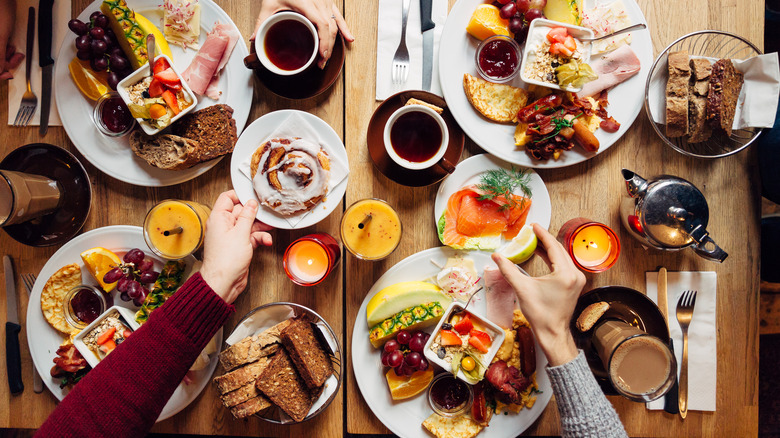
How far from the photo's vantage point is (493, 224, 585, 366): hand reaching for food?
159cm

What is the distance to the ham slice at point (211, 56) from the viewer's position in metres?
1.74

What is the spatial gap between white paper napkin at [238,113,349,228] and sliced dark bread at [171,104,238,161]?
122 mm

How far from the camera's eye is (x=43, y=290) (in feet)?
5.84

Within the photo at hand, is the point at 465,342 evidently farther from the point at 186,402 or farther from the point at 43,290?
the point at 43,290

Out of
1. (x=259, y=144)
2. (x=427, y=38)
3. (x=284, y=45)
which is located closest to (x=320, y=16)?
(x=284, y=45)

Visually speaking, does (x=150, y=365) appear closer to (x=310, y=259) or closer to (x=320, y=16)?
(x=310, y=259)

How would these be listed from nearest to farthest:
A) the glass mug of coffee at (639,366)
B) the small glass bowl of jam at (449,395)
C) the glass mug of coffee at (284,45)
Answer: the glass mug of coffee at (639,366) < the glass mug of coffee at (284,45) < the small glass bowl of jam at (449,395)

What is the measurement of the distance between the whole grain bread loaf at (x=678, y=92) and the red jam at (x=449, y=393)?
4.52 feet

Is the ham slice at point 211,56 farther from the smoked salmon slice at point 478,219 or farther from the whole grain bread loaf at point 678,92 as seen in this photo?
the whole grain bread loaf at point 678,92

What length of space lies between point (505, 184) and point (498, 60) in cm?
53

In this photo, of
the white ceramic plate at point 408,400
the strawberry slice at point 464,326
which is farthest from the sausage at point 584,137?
the strawberry slice at point 464,326

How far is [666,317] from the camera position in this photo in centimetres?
180

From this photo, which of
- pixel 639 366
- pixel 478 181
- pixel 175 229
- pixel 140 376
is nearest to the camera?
pixel 140 376

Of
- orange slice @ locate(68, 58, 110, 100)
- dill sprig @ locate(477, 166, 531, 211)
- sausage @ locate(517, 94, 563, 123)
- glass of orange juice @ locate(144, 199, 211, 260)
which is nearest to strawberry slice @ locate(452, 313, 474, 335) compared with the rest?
dill sprig @ locate(477, 166, 531, 211)
